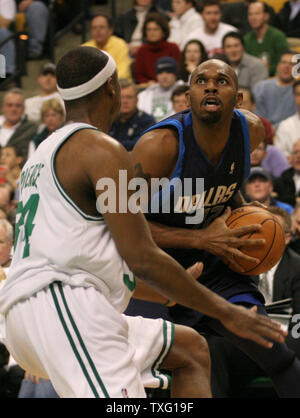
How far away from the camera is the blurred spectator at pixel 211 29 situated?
29.5 feet

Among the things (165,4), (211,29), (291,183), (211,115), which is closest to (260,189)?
(291,183)

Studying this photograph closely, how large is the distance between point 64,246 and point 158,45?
247 inches

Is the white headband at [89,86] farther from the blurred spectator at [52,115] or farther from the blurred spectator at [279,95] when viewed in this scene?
the blurred spectator at [279,95]

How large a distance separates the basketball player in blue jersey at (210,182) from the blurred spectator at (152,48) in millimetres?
4893

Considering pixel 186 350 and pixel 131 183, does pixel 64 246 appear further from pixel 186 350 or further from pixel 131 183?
pixel 186 350

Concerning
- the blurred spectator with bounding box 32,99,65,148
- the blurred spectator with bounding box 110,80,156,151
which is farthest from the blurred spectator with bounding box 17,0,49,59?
the blurred spectator with bounding box 110,80,156,151

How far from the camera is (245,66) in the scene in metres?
8.47

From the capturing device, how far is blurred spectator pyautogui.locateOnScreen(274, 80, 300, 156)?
7.55 metres

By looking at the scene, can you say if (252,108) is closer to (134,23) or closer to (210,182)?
(134,23)

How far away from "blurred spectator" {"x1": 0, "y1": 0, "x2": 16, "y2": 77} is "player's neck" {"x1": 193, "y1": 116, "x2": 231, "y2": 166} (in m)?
6.28

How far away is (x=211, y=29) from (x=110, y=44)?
1.14 metres

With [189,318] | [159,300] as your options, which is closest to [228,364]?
[189,318]
